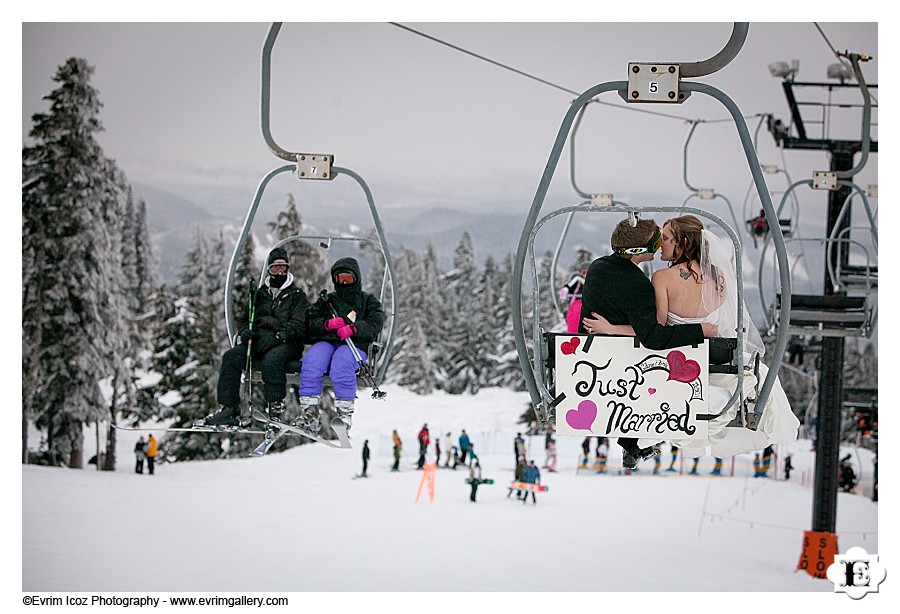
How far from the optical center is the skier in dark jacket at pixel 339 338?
4031 mm

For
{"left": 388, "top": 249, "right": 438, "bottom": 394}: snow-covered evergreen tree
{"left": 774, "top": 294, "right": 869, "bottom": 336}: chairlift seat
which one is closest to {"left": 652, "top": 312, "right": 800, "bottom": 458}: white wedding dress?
{"left": 774, "top": 294, "right": 869, "bottom": 336}: chairlift seat

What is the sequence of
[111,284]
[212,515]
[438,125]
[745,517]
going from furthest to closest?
1. [438,125]
2. [111,284]
3. [745,517]
4. [212,515]

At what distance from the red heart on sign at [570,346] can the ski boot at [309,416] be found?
1.37 m

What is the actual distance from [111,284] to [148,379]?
9.61 feet

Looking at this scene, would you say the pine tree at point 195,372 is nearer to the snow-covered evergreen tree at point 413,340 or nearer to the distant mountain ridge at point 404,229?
the distant mountain ridge at point 404,229

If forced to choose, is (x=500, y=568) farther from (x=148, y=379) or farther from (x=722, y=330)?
(x=148, y=379)

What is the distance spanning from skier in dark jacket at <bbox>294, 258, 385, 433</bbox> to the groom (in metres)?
1.34

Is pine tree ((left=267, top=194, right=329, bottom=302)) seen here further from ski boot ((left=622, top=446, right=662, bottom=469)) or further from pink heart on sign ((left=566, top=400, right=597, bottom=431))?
pink heart on sign ((left=566, top=400, right=597, bottom=431))

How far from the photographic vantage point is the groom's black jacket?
9.59ft

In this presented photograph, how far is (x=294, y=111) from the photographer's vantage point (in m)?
17.2

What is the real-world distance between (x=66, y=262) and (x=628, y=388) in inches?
440

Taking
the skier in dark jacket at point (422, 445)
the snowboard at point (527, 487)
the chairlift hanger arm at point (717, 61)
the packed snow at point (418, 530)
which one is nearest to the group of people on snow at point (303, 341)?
the chairlift hanger arm at point (717, 61)

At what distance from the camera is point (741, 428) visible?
309 cm
